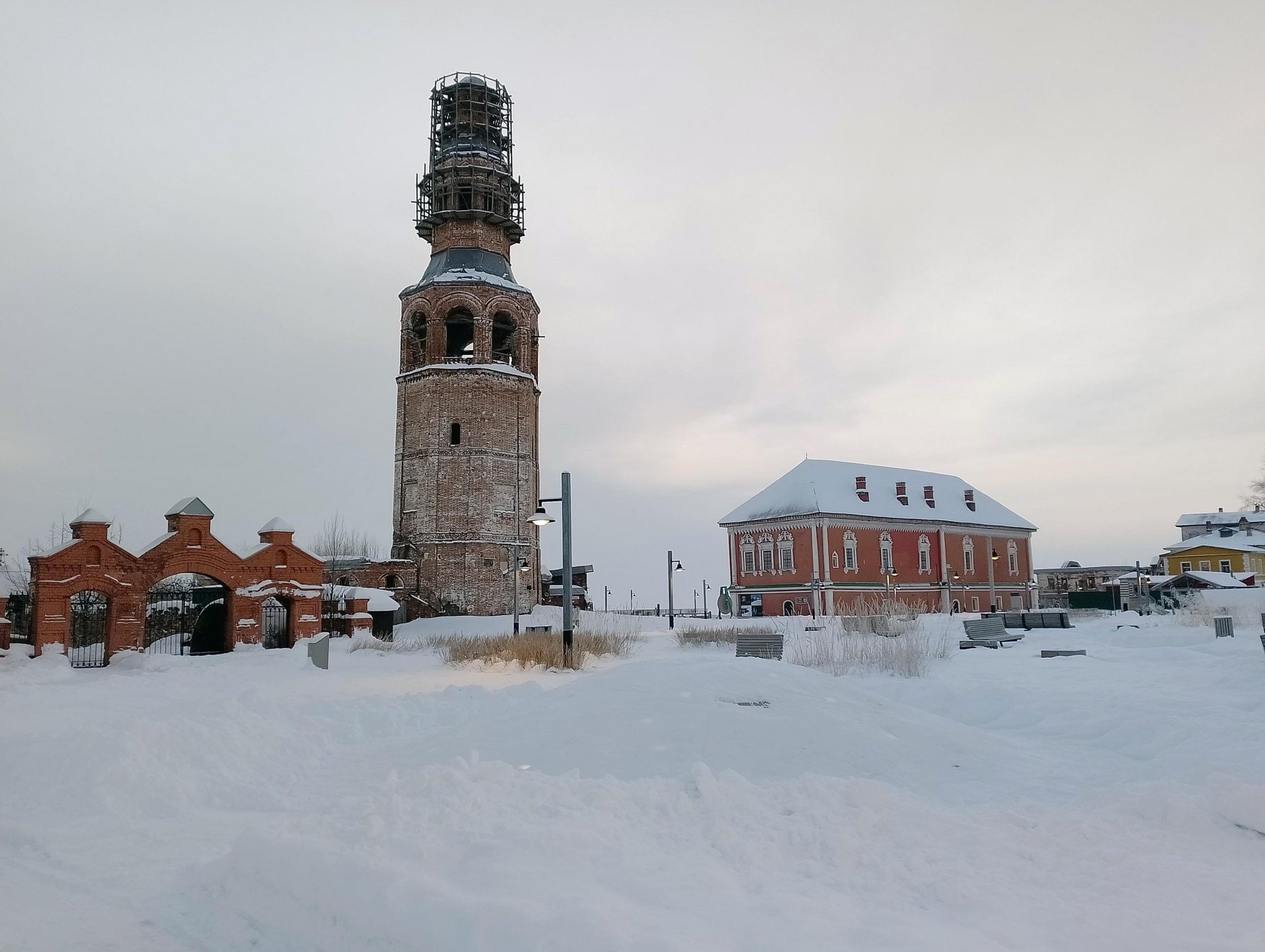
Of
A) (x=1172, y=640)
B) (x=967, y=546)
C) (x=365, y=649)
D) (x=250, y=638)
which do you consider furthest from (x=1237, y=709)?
(x=967, y=546)

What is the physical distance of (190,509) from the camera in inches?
1054

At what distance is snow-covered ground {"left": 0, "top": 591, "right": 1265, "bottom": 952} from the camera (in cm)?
514

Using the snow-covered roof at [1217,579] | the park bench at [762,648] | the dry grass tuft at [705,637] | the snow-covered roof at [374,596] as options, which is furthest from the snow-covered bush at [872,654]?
the snow-covered roof at [1217,579]

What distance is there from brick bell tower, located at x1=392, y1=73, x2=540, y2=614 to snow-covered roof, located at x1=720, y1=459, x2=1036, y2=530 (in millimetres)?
16059

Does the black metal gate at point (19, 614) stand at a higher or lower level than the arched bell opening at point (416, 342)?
lower

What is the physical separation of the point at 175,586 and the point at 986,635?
29021mm

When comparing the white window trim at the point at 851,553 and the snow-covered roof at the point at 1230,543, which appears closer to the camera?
the white window trim at the point at 851,553

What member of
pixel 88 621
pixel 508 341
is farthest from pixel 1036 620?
pixel 88 621

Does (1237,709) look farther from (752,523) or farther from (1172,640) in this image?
(752,523)

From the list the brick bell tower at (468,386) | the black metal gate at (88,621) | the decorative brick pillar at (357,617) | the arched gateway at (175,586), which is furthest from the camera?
the brick bell tower at (468,386)

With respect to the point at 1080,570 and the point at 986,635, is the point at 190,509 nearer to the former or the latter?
the point at 986,635

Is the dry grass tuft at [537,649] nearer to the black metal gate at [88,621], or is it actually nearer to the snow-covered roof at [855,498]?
the black metal gate at [88,621]

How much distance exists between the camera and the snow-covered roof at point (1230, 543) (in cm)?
6053

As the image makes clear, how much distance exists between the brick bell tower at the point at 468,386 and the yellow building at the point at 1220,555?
49908mm
